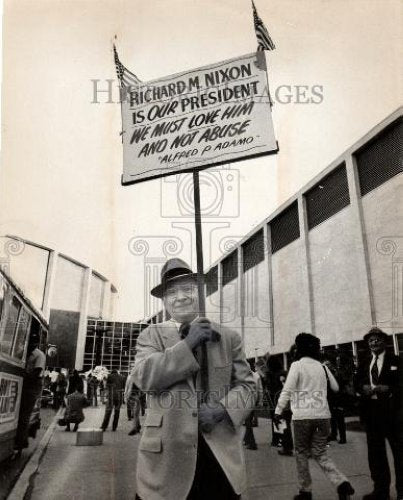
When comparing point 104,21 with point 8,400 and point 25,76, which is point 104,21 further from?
point 8,400

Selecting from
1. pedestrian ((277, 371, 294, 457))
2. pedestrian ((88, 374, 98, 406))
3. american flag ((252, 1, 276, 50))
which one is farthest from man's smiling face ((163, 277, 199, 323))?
american flag ((252, 1, 276, 50))

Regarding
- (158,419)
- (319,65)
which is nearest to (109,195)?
(158,419)

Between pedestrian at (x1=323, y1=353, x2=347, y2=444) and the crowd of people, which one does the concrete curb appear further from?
pedestrian at (x1=323, y1=353, x2=347, y2=444)

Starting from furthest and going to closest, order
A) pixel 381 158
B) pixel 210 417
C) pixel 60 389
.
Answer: pixel 381 158 → pixel 60 389 → pixel 210 417

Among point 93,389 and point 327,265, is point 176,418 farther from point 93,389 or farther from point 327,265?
point 327,265

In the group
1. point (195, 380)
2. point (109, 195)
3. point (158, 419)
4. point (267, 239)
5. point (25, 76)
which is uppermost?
point (25, 76)

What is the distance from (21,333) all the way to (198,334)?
1.64 meters

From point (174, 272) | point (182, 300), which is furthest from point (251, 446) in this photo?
point (174, 272)

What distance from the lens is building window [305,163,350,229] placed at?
3080 mm

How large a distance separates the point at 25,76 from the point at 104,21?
742mm

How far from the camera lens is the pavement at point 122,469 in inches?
90.0

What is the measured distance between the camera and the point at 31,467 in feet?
8.32

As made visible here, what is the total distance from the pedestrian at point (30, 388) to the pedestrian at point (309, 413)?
156 centimetres

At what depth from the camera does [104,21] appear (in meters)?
3.13
